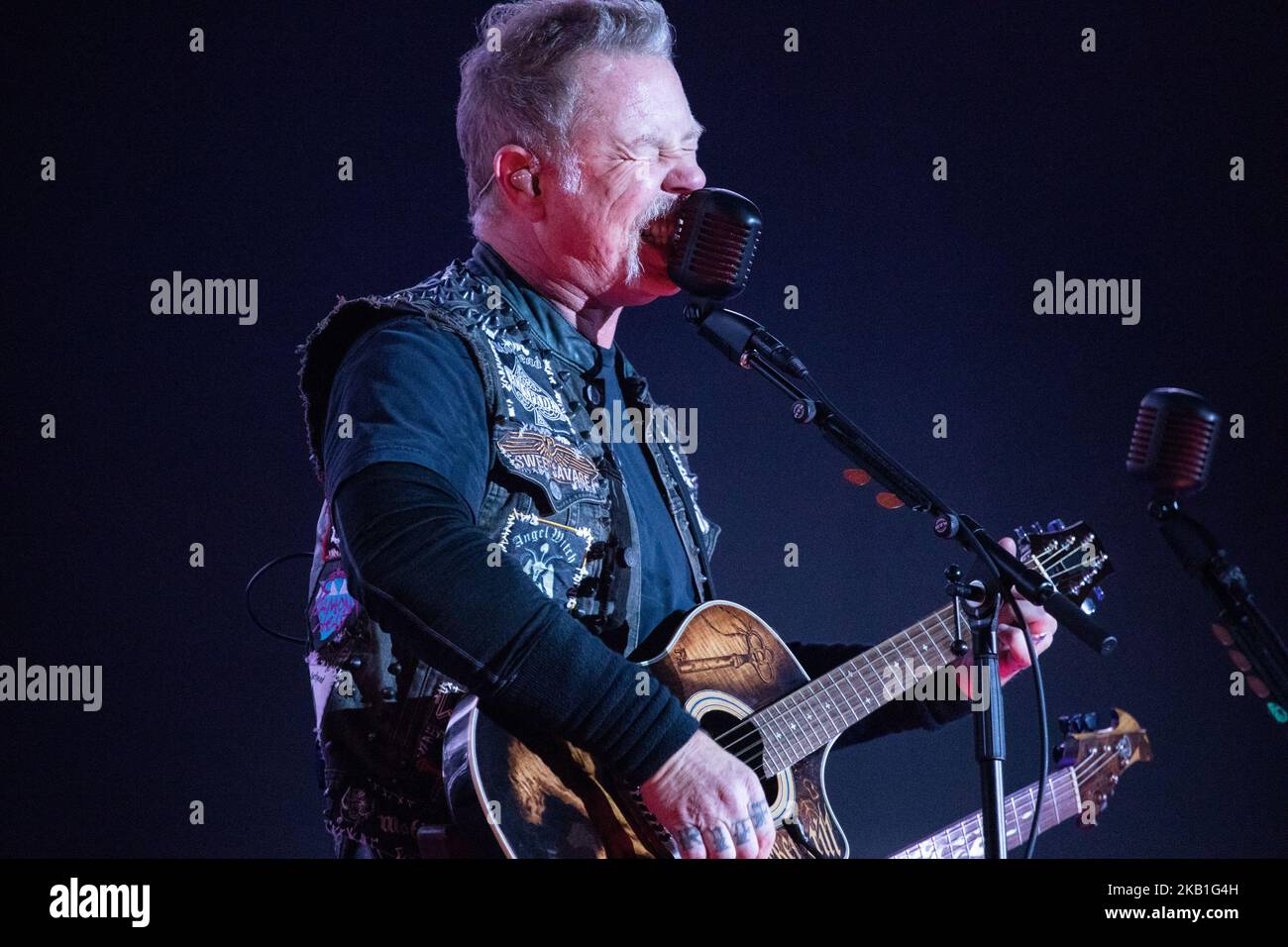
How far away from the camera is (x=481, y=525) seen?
71.6 inches

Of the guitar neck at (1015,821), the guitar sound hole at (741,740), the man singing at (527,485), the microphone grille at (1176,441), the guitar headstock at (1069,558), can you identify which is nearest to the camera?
the microphone grille at (1176,441)

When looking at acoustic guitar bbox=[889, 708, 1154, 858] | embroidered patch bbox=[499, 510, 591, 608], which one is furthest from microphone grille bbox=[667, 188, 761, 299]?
acoustic guitar bbox=[889, 708, 1154, 858]

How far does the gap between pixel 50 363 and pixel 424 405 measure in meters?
0.98

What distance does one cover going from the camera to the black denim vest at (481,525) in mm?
1780

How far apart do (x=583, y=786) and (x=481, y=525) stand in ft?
1.25

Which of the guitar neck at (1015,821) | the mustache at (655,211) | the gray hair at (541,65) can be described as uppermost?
the gray hair at (541,65)

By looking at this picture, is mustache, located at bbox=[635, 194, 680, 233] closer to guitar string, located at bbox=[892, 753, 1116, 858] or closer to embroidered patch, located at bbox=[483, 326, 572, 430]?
embroidered patch, located at bbox=[483, 326, 572, 430]

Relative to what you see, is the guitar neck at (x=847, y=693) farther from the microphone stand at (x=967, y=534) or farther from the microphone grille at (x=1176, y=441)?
the microphone grille at (x=1176, y=441)

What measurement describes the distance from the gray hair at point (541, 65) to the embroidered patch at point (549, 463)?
1.55 ft

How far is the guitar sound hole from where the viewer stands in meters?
1.90

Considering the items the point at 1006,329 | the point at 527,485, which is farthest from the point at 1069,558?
the point at 1006,329

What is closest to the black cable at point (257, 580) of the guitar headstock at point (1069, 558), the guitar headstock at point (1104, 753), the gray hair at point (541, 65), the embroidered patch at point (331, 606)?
the embroidered patch at point (331, 606)

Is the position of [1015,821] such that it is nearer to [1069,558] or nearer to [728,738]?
[1069,558]

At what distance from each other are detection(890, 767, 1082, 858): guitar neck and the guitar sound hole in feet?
2.57
